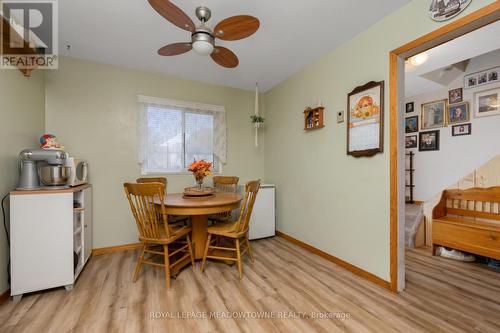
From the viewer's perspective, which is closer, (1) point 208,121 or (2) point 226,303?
(2) point 226,303

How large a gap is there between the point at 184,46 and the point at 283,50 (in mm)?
1242

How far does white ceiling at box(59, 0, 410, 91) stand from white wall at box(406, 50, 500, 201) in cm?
321

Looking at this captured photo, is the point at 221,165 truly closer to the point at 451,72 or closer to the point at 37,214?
the point at 37,214

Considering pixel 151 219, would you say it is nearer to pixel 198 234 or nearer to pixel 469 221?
pixel 198 234

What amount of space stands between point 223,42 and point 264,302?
2.63 meters

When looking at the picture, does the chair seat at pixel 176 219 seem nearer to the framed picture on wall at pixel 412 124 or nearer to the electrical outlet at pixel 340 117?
the electrical outlet at pixel 340 117

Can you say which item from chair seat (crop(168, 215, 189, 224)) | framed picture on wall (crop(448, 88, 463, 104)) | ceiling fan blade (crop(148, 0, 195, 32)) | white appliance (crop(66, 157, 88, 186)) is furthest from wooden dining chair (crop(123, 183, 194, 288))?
framed picture on wall (crop(448, 88, 463, 104))

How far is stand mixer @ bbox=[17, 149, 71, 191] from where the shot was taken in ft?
6.04

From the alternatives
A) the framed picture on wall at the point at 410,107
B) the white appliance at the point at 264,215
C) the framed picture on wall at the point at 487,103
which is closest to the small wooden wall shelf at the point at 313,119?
the white appliance at the point at 264,215

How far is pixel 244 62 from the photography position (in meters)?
2.79

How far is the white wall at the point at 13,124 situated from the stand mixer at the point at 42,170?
0.11m

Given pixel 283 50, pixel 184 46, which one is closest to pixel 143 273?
pixel 184 46

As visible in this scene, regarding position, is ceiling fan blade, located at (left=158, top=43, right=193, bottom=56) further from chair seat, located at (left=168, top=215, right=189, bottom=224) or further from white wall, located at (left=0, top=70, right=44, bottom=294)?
chair seat, located at (left=168, top=215, right=189, bottom=224)

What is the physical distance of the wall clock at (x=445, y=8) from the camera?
145 cm
